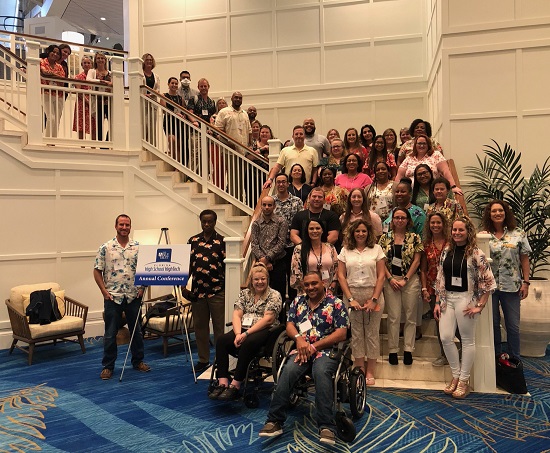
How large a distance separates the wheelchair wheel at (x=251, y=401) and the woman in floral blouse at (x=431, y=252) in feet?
5.78

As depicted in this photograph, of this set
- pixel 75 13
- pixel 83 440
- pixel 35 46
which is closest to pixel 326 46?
pixel 35 46

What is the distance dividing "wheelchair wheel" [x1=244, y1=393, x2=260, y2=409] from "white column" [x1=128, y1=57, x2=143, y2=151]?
4.72 metres

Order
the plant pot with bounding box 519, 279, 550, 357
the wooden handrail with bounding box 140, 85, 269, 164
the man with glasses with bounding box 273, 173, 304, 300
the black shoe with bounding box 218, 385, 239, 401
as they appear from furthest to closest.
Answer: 1. the wooden handrail with bounding box 140, 85, 269, 164
2. the plant pot with bounding box 519, 279, 550, 357
3. the man with glasses with bounding box 273, 173, 304, 300
4. the black shoe with bounding box 218, 385, 239, 401

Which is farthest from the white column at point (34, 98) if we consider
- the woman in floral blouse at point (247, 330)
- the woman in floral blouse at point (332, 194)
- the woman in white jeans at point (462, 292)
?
the woman in white jeans at point (462, 292)

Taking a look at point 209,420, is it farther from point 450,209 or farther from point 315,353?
point 450,209

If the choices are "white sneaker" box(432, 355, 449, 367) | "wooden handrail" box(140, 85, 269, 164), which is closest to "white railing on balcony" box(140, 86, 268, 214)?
"wooden handrail" box(140, 85, 269, 164)

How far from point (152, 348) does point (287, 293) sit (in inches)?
86.5

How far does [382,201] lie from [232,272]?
5.97 feet

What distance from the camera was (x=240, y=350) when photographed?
448cm

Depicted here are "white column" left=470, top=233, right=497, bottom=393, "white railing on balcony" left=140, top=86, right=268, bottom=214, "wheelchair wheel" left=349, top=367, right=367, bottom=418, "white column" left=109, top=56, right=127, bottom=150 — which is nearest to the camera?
"wheelchair wheel" left=349, top=367, right=367, bottom=418

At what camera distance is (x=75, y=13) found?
627 inches

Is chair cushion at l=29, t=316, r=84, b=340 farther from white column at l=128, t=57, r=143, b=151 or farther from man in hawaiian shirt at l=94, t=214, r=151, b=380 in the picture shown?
white column at l=128, t=57, r=143, b=151

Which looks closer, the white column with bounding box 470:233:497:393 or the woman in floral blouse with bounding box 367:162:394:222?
the white column with bounding box 470:233:497:393

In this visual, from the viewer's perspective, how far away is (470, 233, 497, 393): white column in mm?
4762
